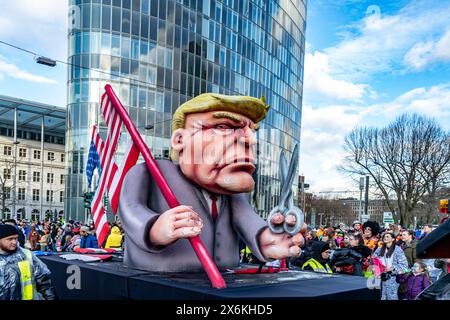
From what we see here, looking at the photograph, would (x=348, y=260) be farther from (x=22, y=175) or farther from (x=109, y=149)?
(x=22, y=175)

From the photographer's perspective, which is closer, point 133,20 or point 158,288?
point 158,288

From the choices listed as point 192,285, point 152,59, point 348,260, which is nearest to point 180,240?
point 192,285

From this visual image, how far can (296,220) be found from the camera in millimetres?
2516

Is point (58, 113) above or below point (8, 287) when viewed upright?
above

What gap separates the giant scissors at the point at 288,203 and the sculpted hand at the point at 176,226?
51 cm

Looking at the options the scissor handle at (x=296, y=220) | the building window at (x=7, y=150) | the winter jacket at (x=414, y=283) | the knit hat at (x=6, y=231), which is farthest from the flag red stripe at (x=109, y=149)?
the building window at (x=7, y=150)

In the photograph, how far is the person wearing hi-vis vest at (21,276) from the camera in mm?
3246

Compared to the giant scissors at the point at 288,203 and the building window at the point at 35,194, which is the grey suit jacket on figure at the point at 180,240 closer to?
the giant scissors at the point at 288,203

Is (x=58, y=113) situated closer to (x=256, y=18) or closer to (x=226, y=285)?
(x=256, y=18)

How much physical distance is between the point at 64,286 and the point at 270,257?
1.64m

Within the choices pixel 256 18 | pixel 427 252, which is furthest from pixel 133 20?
pixel 427 252

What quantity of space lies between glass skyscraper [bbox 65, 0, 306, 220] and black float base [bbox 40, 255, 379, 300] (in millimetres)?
18655

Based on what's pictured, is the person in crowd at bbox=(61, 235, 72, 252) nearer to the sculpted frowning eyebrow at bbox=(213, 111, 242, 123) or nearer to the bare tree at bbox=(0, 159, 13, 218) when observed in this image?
the sculpted frowning eyebrow at bbox=(213, 111, 242, 123)

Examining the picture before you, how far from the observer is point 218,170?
298cm
